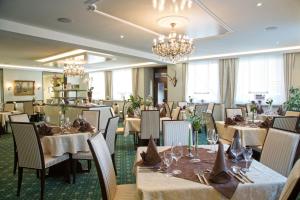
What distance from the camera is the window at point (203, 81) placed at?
9.57 m

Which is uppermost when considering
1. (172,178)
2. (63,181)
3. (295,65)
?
(295,65)

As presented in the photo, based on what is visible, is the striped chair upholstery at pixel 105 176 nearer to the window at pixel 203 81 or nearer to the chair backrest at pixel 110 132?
the chair backrest at pixel 110 132

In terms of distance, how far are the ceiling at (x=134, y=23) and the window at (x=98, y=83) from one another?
7.46 m

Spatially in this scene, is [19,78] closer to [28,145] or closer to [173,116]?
[173,116]

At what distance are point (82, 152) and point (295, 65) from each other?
306 inches

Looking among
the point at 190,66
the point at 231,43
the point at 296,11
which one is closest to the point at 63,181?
the point at 296,11

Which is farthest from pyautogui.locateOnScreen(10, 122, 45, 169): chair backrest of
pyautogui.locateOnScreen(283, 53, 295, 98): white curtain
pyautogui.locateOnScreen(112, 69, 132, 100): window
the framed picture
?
the framed picture

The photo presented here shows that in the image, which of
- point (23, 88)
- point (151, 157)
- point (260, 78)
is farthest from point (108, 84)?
point (151, 157)

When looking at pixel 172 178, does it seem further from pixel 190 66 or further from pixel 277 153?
pixel 190 66

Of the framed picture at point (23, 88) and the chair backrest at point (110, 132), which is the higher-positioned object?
the framed picture at point (23, 88)

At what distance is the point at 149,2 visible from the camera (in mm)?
3658

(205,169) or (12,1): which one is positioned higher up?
(12,1)

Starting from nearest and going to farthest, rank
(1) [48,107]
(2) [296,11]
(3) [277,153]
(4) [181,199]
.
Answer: (4) [181,199] < (3) [277,153] < (2) [296,11] < (1) [48,107]

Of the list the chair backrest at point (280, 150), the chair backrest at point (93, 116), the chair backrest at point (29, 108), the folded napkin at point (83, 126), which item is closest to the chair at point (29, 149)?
the folded napkin at point (83, 126)
